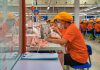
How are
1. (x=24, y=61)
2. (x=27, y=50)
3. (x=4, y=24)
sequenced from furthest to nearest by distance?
(x=27, y=50)
(x=24, y=61)
(x=4, y=24)

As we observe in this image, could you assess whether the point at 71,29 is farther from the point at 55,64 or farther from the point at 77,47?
the point at 55,64

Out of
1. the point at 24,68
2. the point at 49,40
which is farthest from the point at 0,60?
the point at 49,40

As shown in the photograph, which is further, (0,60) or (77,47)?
(77,47)

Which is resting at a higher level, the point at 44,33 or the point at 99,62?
the point at 44,33

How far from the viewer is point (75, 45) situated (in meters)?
4.27

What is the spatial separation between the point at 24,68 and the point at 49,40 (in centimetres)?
185

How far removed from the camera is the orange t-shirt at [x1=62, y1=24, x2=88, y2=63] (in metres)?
4.11

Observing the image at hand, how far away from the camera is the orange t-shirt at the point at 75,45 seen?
4105 millimetres

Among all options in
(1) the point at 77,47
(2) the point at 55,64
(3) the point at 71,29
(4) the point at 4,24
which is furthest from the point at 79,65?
(4) the point at 4,24

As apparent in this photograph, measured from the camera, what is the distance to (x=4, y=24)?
1707 millimetres

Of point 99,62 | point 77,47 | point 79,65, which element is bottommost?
point 99,62

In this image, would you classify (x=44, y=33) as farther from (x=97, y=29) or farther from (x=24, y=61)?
(x=97, y=29)

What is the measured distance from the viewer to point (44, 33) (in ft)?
14.2

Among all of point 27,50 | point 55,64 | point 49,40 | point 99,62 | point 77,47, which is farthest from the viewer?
point 99,62
